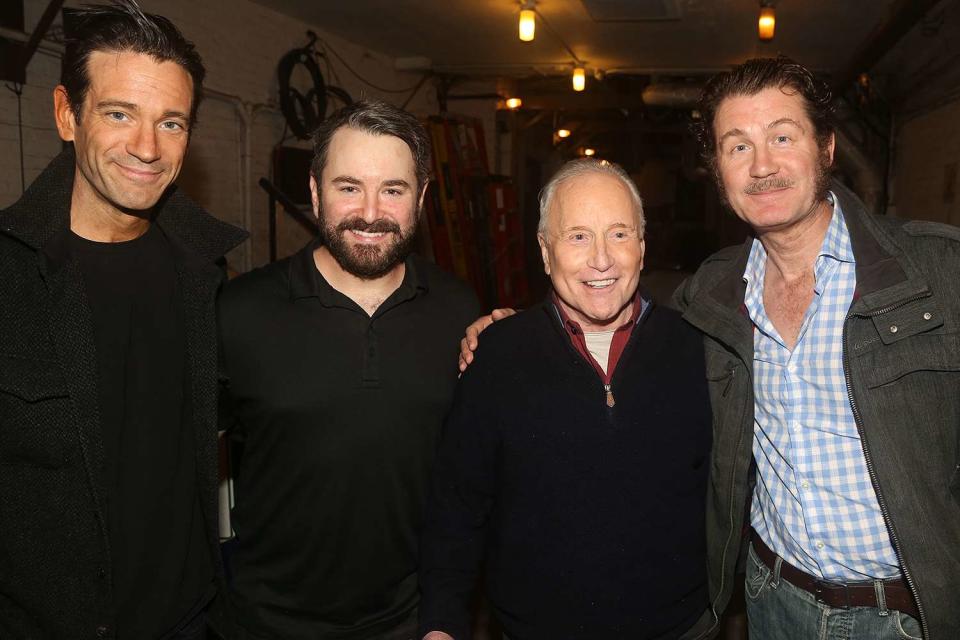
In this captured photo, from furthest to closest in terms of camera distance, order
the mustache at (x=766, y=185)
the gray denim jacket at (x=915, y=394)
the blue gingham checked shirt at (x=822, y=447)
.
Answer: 1. the mustache at (x=766, y=185)
2. the blue gingham checked shirt at (x=822, y=447)
3. the gray denim jacket at (x=915, y=394)

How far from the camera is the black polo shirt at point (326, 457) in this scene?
6.45 feet

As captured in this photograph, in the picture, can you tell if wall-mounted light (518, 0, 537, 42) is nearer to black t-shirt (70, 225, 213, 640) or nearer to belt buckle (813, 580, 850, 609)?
black t-shirt (70, 225, 213, 640)

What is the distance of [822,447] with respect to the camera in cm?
192

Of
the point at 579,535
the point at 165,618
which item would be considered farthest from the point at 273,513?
the point at 579,535

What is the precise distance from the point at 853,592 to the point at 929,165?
24.2ft

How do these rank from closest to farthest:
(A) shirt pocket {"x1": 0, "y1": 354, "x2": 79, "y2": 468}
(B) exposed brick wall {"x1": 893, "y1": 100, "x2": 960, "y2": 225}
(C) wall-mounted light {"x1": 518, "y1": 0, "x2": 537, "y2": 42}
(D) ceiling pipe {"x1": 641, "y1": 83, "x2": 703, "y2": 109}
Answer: (A) shirt pocket {"x1": 0, "y1": 354, "x2": 79, "y2": 468} < (C) wall-mounted light {"x1": 518, "y1": 0, "x2": 537, "y2": 42} < (B) exposed brick wall {"x1": 893, "y1": 100, "x2": 960, "y2": 225} < (D) ceiling pipe {"x1": 641, "y1": 83, "x2": 703, "y2": 109}

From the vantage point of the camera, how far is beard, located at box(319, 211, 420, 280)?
6.73 feet

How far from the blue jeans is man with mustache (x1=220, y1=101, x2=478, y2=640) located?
1.01m

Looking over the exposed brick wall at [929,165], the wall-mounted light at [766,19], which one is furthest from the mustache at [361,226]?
the exposed brick wall at [929,165]

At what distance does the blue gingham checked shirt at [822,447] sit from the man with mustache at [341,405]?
92cm

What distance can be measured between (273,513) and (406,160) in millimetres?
1069

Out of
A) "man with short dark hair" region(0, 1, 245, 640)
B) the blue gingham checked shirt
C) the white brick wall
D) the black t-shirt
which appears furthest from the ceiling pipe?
the black t-shirt

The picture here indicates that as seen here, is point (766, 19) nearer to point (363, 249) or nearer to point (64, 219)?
point (363, 249)

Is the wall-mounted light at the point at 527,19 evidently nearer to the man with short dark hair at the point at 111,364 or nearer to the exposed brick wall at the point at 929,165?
the exposed brick wall at the point at 929,165
